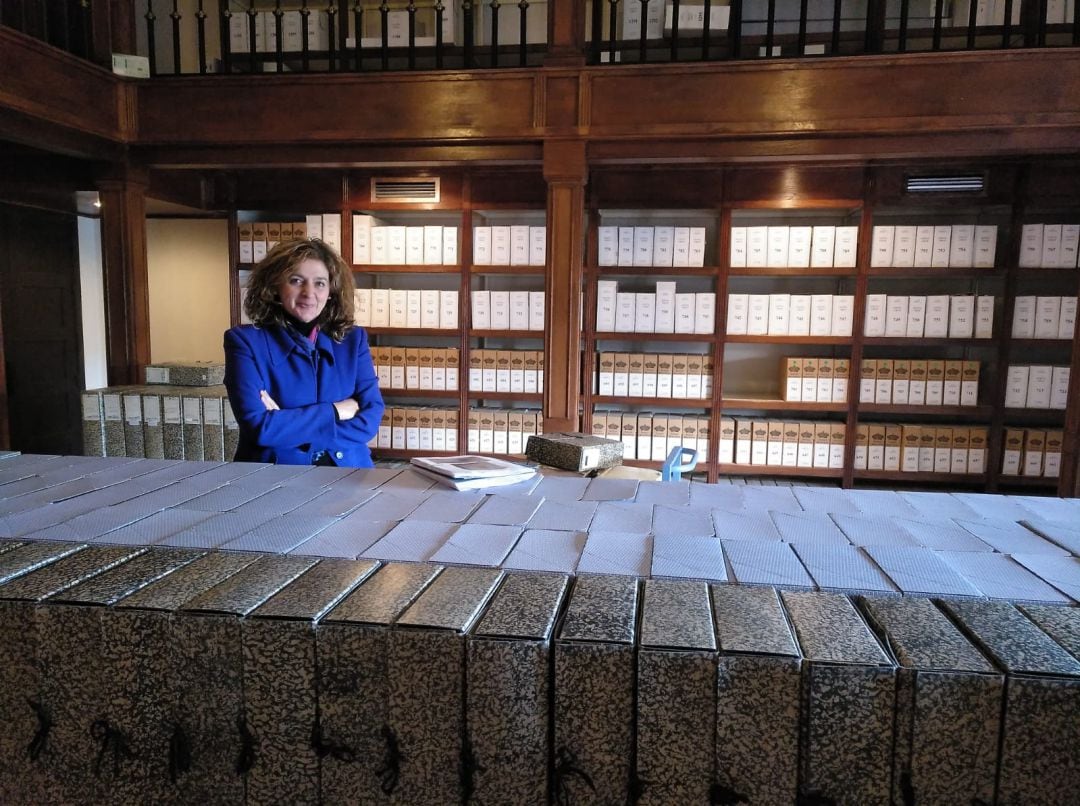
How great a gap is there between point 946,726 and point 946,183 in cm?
448

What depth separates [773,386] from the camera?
4.88 metres

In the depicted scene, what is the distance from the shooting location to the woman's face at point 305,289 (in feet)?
6.64

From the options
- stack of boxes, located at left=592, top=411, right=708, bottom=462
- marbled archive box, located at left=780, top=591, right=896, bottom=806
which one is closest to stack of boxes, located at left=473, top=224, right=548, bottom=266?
stack of boxes, located at left=592, top=411, right=708, bottom=462

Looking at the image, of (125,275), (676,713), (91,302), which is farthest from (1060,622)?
(91,302)

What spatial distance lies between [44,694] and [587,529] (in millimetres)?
777

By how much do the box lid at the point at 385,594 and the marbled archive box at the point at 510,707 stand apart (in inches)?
4.5

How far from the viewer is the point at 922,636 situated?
78cm

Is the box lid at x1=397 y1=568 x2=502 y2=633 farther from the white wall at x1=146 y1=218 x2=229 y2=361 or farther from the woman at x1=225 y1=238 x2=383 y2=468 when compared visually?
the white wall at x1=146 y1=218 x2=229 y2=361

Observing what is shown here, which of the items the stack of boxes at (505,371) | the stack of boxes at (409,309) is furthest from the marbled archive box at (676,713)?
the stack of boxes at (409,309)

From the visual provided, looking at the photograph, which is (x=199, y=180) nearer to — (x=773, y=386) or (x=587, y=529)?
(x=773, y=386)

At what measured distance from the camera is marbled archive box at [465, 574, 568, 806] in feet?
2.51

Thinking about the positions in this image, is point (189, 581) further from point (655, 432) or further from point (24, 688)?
point (655, 432)

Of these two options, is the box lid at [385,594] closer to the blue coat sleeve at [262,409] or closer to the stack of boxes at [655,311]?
the blue coat sleeve at [262,409]

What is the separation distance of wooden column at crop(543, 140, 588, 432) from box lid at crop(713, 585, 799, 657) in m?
2.93
